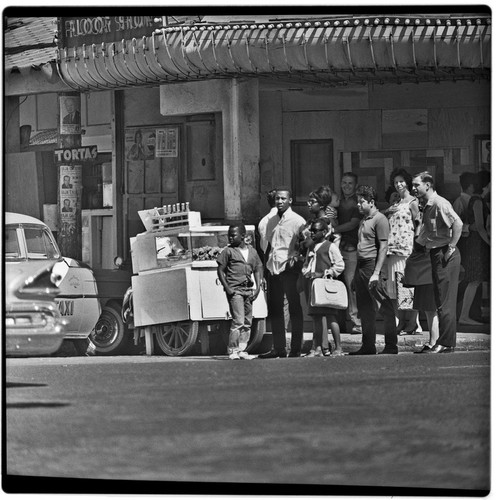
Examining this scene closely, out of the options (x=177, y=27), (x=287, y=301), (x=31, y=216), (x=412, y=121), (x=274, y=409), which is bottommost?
(x=274, y=409)

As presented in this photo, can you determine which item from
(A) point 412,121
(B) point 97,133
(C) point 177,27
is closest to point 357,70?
(A) point 412,121

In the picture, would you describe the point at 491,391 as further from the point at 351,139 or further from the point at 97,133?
the point at 97,133

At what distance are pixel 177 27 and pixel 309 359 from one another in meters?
2.64

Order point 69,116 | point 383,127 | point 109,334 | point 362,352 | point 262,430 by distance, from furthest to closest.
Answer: point 69,116, point 109,334, point 362,352, point 383,127, point 262,430

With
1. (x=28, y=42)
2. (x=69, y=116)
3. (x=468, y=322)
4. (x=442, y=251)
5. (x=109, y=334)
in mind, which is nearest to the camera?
(x=468, y=322)

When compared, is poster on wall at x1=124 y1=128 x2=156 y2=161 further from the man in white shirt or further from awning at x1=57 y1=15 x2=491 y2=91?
the man in white shirt

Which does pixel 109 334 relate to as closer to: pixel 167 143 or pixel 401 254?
pixel 167 143

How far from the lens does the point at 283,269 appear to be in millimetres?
10484

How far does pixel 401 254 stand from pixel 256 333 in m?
1.22

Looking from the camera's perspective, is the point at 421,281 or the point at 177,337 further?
the point at 177,337

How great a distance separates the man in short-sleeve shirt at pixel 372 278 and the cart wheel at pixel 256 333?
69 cm

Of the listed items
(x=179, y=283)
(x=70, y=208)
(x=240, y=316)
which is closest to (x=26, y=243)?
(x=70, y=208)

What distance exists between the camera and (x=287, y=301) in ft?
33.9

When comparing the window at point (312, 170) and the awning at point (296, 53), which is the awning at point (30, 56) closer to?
the awning at point (296, 53)
